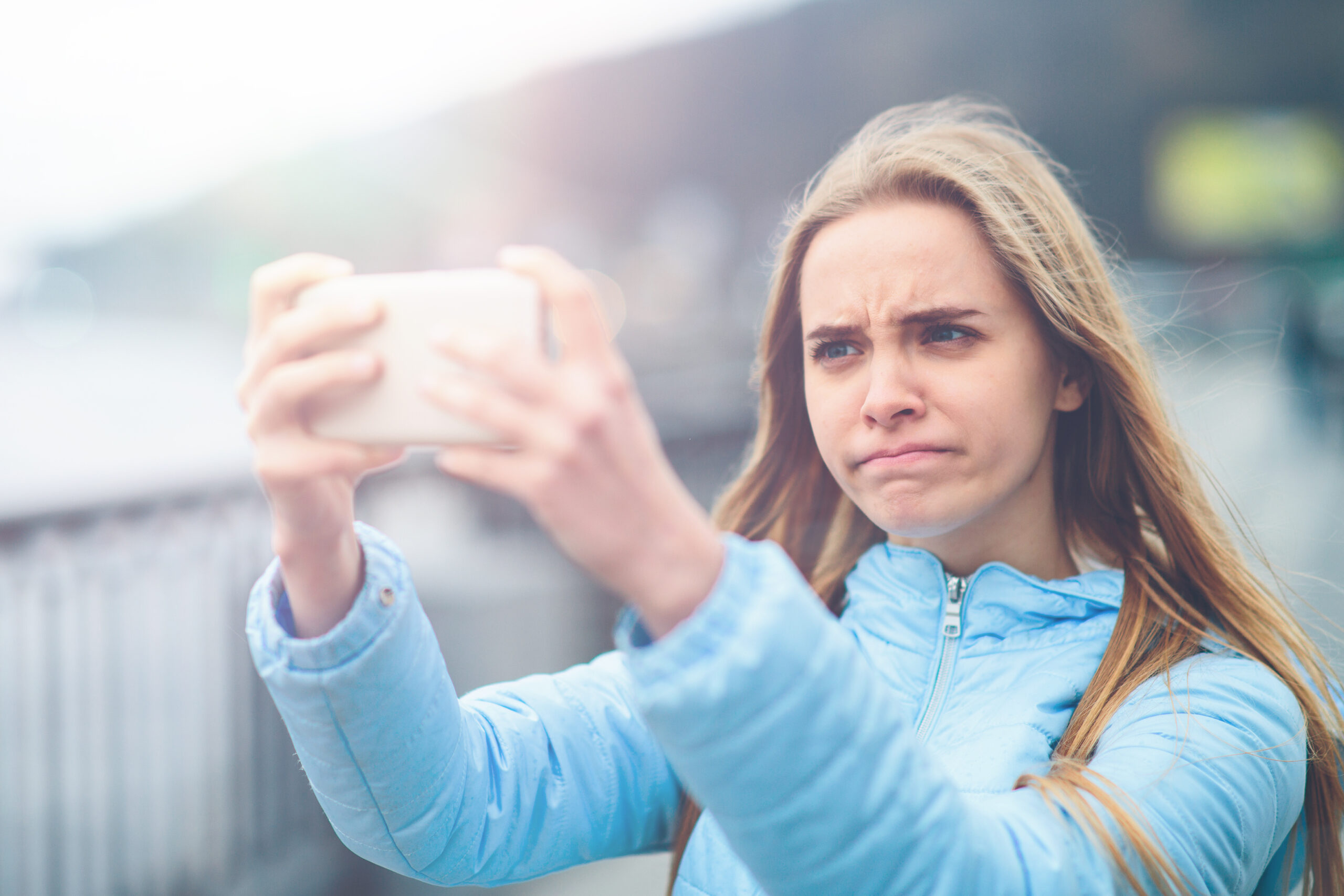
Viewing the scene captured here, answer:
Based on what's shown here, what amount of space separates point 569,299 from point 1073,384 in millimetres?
876

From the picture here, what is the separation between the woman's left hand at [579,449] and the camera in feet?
1.92

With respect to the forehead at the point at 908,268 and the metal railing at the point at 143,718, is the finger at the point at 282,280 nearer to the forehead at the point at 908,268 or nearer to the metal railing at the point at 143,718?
the forehead at the point at 908,268

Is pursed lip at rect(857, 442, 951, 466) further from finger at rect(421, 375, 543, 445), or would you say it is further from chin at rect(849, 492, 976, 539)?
finger at rect(421, 375, 543, 445)

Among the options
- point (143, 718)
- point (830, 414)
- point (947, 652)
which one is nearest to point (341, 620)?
point (830, 414)

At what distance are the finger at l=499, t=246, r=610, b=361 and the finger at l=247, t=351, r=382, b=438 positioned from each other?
5.2 inches

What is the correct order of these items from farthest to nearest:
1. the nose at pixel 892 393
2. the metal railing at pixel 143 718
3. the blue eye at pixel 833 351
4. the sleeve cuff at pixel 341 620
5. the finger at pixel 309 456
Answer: the metal railing at pixel 143 718
the blue eye at pixel 833 351
the nose at pixel 892 393
the sleeve cuff at pixel 341 620
the finger at pixel 309 456

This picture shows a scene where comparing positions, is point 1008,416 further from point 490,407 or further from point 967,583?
point 490,407

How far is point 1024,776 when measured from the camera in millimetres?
952

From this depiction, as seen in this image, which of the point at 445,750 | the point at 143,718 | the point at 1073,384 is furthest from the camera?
the point at 143,718

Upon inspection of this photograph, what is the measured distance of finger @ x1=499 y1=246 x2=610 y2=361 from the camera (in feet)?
1.97

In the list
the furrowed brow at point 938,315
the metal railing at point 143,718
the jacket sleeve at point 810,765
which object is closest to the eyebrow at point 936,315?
the furrowed brow at point 938,315

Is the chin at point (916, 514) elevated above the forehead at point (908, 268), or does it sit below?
below

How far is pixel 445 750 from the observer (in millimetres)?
995

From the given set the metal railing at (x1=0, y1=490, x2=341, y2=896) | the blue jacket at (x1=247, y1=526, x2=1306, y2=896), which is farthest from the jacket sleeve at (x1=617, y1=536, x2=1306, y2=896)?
the metal railing at (x1=0, y1=490, x2=341, y2=896)
